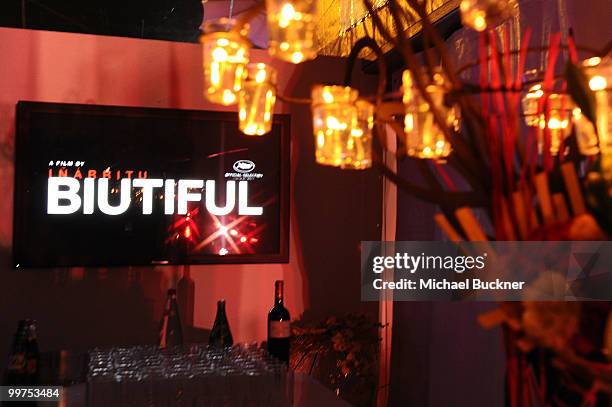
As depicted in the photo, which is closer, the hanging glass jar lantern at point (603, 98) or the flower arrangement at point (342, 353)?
the hanging glass jar lantern at point (603, 98)

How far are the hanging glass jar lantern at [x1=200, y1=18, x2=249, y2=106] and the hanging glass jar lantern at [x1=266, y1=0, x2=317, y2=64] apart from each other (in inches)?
3.0

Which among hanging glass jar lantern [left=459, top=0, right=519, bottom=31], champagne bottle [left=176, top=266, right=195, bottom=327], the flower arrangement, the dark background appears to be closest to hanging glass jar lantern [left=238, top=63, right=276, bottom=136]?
hanging glass jar lantern [left=459, top=0, right=519, bottom=31]

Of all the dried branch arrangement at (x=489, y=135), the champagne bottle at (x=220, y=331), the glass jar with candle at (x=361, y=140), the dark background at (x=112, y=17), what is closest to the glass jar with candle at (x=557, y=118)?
the dried branch arrangement at (x=489, y=135)

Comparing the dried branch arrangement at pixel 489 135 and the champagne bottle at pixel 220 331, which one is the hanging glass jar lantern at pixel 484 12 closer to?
the dried branch arrangement at pixel 489 135

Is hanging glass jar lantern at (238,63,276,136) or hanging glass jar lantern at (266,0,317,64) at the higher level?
hanging glass jar lantern at (266,0,317,64)

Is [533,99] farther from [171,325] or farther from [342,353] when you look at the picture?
[342,353]

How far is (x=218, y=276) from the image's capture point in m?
3.16

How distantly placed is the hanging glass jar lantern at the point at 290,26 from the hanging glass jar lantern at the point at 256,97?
150mm

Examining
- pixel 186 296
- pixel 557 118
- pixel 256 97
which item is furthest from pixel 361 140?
pixel 186 296

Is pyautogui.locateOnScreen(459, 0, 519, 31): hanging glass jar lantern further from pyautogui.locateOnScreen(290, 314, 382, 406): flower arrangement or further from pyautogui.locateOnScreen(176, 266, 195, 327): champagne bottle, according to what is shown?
pyautogui.locateOnScreen(176, 266, 195, 327): champagne bottle

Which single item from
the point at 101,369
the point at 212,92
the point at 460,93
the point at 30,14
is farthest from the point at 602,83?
the point at 30,14

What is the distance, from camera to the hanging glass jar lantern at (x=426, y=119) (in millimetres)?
914

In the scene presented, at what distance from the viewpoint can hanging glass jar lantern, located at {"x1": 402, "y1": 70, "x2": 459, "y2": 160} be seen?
91 cm

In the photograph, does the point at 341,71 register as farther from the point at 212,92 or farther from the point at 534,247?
the point at 534,247
